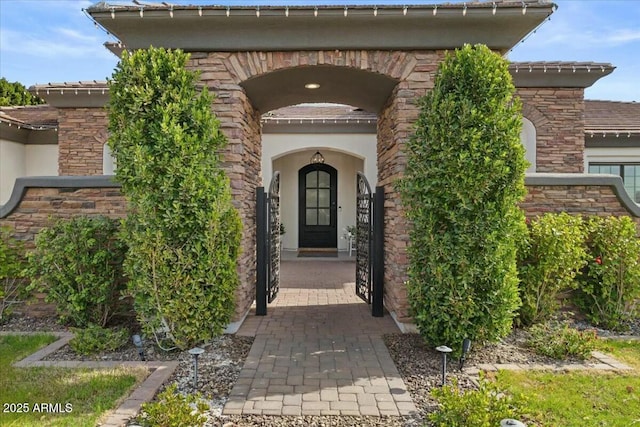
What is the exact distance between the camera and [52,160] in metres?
10.8

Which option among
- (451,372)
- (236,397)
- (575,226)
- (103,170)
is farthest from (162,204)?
(103,170)

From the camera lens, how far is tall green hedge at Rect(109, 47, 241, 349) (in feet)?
13.6

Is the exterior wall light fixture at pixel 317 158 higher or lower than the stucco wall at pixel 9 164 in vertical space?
higher

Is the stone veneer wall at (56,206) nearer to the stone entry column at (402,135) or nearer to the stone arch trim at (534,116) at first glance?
the stone entry column at (402,135)

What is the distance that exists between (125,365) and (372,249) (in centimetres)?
356

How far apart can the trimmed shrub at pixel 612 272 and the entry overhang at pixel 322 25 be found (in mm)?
2705

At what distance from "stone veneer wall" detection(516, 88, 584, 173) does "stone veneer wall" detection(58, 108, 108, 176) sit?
988 cm

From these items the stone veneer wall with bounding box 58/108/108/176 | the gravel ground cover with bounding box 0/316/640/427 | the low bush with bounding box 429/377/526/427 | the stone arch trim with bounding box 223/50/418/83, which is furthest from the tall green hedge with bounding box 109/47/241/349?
the stone veneer wall with bounding box 58/108/108/176

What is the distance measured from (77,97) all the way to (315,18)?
7385 mm

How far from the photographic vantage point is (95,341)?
4.30m

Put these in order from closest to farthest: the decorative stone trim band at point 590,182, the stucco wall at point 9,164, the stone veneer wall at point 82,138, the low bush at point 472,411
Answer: the low bush at point 472,411 → the decorative stone trim band at point 590,182 → the stone veneer wall at point 82,138 → the stucco wall at point 9,164

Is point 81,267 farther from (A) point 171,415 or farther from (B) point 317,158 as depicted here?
(B) point 317,158

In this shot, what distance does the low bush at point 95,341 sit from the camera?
4.25m

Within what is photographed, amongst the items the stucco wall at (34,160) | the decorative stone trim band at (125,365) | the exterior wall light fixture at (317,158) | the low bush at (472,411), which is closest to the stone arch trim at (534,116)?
the exterior wall light fixture at (317,158)
